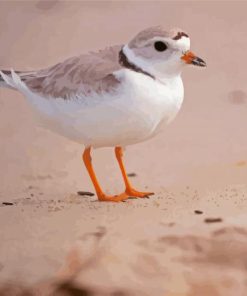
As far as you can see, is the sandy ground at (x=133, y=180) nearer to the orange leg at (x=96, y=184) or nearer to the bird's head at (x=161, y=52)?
the orange leg at (x=96, y=184)

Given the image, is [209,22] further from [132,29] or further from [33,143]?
[33,143]

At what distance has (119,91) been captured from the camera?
1.13m

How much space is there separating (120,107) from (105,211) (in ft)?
0.55

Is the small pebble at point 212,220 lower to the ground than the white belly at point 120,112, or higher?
lower

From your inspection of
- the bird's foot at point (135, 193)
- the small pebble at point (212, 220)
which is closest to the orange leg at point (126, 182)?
the bird's foot at point (135, 193)

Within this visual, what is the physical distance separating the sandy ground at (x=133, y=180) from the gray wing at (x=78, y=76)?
0.07 m

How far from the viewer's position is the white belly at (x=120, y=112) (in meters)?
1.13

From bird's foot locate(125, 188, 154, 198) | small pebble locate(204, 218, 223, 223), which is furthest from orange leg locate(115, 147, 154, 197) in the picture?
small pebble locate(204, 218, 223, 223)

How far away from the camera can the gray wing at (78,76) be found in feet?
3.77

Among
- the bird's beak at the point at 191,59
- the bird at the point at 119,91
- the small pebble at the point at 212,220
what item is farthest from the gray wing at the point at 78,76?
the small pebble at the point at 212,220

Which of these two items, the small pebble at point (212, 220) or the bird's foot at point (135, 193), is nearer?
the small pebble at point (212, 220)

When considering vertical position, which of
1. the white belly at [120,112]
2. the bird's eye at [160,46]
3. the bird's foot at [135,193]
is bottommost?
the bird's foot at [135,193]

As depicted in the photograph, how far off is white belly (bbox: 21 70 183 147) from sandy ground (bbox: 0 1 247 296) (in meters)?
A: 0.11

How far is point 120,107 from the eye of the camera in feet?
3.70
